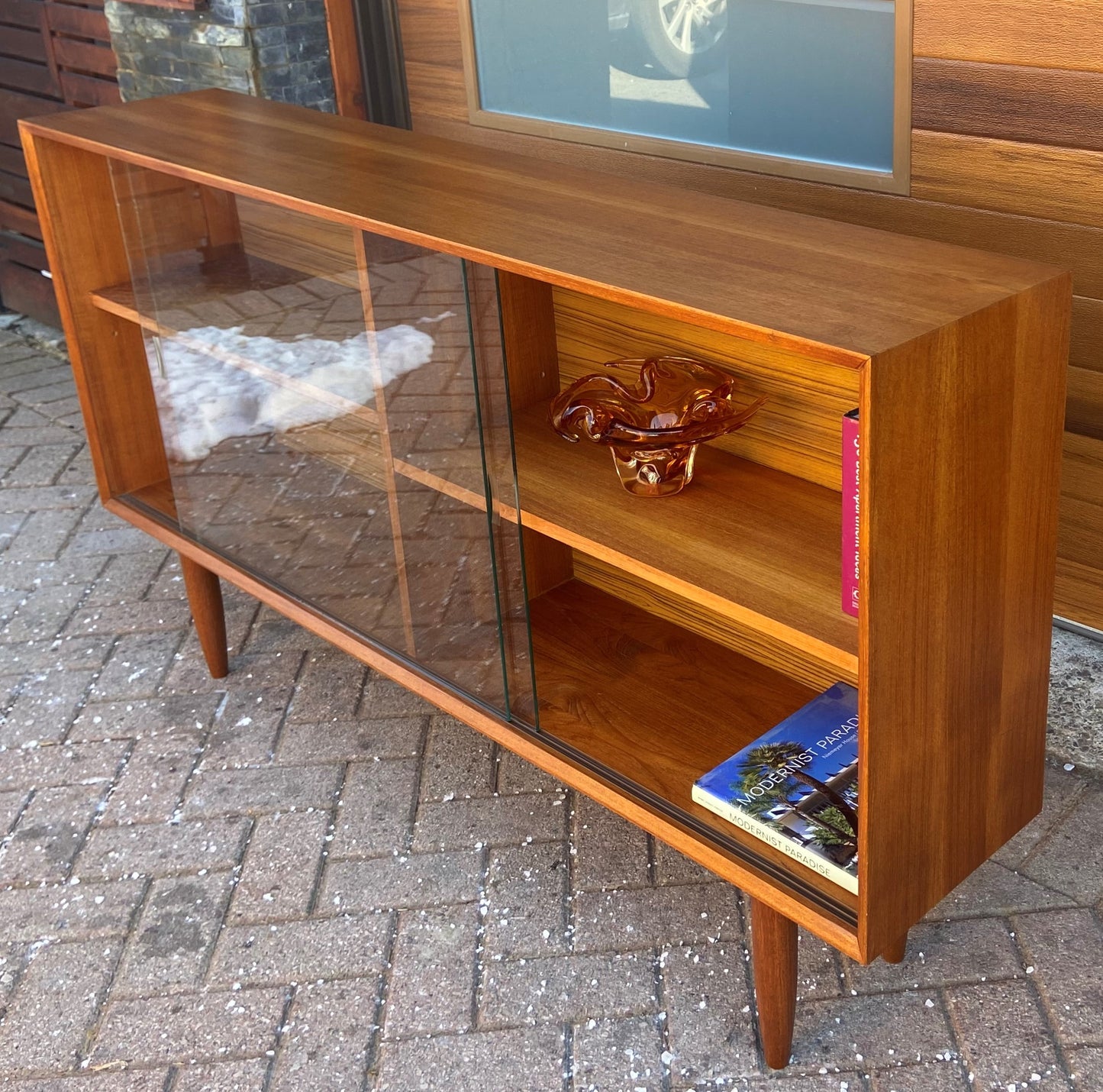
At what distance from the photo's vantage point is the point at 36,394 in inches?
194

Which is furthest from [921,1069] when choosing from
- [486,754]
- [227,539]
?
[227,539]

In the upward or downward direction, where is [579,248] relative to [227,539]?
upward

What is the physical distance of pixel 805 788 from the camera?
2020 millimetres

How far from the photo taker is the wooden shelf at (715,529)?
183 centimetres

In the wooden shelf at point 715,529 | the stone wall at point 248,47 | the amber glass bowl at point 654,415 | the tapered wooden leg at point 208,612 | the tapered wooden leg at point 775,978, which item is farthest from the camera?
the stone wall at point 248,47

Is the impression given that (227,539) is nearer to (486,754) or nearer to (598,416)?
(486,754)

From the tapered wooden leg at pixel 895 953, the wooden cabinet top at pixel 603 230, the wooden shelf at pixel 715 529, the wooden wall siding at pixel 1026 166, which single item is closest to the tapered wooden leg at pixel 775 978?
the tapered wooden leg at pixel 895 953

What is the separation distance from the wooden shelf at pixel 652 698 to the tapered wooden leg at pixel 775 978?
0.11 metres

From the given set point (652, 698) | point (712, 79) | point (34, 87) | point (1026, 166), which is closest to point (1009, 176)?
point (1026, 166)

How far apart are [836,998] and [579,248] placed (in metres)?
1.30

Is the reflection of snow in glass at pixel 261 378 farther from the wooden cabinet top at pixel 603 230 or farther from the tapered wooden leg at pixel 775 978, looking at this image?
the tapered wooden leg at pixel 775 978

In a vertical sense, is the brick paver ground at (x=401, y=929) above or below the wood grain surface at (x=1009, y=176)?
below

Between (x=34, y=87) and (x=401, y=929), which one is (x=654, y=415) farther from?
(x=34, y=87)

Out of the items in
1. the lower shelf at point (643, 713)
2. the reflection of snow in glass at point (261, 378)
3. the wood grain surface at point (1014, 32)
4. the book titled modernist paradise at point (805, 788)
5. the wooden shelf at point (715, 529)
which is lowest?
the lower shelf at point (643, 713)
